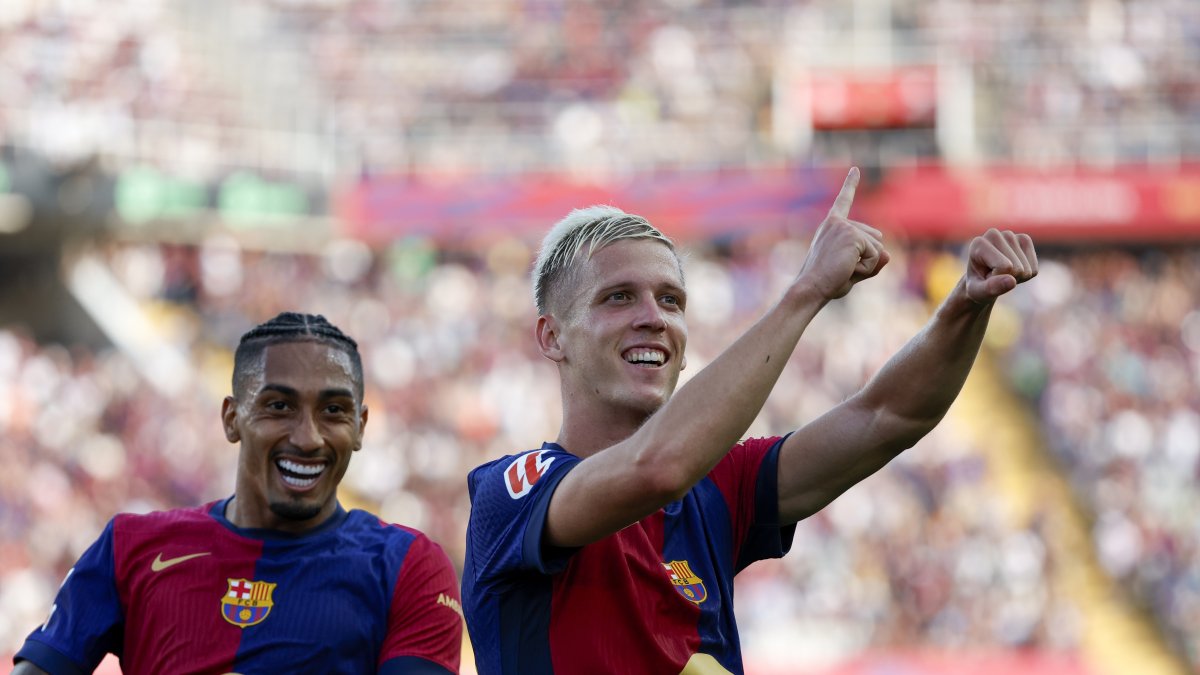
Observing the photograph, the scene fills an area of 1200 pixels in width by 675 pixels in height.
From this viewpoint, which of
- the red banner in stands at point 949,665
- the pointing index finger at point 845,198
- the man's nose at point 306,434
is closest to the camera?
the pointing index finger at point 845,198

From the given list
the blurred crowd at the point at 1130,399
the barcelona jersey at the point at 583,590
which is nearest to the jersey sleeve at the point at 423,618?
the barcelona jersey at the point at 583,590

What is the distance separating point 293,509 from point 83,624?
1.90ft

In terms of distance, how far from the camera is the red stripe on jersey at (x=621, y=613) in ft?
10.1

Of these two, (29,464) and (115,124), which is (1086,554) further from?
(115,124)

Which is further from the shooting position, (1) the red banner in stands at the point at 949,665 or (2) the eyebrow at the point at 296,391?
(1) the red banner in stands at the point at 949,665

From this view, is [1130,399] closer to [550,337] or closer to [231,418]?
[231,418]

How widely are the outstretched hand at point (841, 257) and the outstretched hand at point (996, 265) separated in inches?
11.9

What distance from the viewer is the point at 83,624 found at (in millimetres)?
3924

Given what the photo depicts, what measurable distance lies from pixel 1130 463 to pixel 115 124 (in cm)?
1273

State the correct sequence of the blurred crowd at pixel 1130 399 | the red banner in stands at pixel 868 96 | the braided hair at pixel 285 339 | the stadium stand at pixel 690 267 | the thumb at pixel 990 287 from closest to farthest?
the thumb at pixel 990 287
the braided hair at pixel 285 339
the stadium stand at pixel 690 267
the blurred crowd at pixel 1130 399
the red banner in stands at pixel 868 96

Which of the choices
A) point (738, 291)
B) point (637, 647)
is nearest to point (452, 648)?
point (637, 647)

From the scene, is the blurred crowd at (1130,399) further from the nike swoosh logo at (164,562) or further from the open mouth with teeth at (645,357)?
the open mouth with teeth at (645,357)

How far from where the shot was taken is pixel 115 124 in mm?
19875

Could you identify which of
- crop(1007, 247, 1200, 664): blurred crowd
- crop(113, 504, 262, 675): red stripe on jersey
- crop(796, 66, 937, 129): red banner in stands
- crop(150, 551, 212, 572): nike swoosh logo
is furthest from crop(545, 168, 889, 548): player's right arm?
crop(796, 66, 937, 129): red banner in stands
